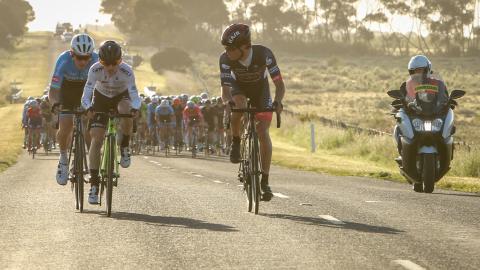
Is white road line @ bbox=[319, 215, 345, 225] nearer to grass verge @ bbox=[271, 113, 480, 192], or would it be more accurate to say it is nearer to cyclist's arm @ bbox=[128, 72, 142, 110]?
cyclist's arm @ bbox=[128, 72, 142, 110]

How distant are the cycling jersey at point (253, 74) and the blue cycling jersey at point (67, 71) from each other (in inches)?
83.0

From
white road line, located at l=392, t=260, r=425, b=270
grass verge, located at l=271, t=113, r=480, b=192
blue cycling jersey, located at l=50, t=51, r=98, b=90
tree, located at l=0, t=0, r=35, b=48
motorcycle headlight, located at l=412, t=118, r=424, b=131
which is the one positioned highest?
tree, located at l=0, t=0, r=35, b=48

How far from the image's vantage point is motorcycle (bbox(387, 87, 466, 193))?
14.7m

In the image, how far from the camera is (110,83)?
498 inches

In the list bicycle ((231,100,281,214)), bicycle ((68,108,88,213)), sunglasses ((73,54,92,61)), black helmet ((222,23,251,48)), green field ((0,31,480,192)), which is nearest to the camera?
black helmet ((222,23,251,48))

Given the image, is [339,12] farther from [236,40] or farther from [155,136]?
[236,40]

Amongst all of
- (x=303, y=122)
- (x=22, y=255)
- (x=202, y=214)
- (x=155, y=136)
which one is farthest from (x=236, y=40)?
(x=303, y=122)

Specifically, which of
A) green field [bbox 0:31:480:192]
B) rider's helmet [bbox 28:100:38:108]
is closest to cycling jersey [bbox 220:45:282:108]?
green field [bbox 0:31:480:192]

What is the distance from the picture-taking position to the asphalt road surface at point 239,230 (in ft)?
28.5

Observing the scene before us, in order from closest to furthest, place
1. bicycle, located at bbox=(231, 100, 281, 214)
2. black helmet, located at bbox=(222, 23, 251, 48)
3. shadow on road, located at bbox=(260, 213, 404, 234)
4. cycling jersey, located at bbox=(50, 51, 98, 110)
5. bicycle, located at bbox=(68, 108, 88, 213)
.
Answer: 1. shadow on road, located at bbox=(260, 213, 404, 234)
2. black helmet, located at bbox=(222, 23, 251, 48)
3. bicycle, located at bbox=(231, 100, 281, 214)
4. bicycle, located at bbox=(68, 108, 88, 213)
5. cycling jersey, located at bbox=(50, 51, 98, 110)

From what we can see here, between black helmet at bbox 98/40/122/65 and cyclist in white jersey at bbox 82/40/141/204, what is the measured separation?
15 millimetres

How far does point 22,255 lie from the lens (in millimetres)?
9133

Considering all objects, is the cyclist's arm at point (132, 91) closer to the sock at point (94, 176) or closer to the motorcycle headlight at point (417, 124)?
the sock at point (94, 176)

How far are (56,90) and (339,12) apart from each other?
147024 millimetres
